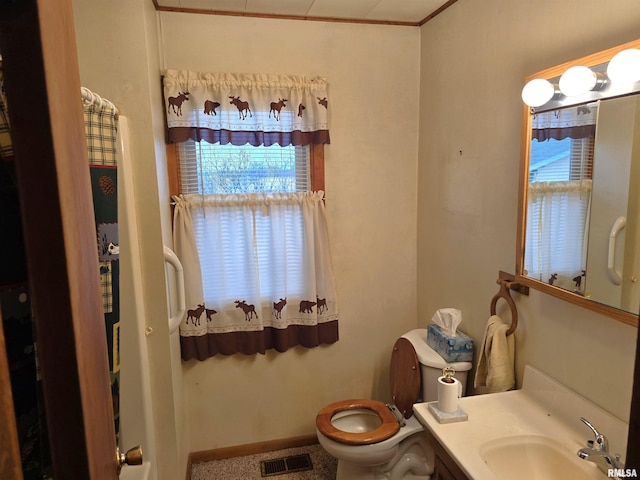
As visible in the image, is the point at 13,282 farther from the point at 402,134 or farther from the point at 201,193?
the point at 402,134

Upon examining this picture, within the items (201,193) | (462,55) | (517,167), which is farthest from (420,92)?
(201,193)

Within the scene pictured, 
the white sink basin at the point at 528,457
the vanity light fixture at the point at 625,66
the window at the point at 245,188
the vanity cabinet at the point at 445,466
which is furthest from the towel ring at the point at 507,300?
the window at the point at 245,188

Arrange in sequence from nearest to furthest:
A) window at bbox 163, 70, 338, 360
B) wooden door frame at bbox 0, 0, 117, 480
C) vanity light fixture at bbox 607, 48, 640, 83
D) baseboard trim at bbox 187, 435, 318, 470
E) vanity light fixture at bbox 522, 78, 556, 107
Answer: wooden door frame at bbox 0, 0, 117, 480
vanity light fixture at bbox 607, 48, 640, 83
vanity light fixture at bbox 522, 78, 556, 107
window at bbox 163, 70, 338, 360
baseboard trim at bbox 187, 435, 318, 470

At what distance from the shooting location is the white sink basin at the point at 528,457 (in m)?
1.30

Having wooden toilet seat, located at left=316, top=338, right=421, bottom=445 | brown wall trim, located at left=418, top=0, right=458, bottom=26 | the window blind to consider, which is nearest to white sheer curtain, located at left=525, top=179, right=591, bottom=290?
wooden toilet seat, located at left=316, top=338, right=421, bottom=445

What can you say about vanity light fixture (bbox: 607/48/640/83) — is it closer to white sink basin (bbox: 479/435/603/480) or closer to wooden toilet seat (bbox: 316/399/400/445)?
white sink basin (bbox: 479/435/603/480)

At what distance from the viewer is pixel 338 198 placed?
2.43 m

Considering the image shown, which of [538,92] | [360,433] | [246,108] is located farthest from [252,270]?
[538,92]

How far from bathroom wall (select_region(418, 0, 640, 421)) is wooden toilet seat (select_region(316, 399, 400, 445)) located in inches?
23.5

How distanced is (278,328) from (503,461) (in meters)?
1.34

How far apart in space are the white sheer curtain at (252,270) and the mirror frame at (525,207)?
3.53 feet

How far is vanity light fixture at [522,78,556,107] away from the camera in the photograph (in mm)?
1418

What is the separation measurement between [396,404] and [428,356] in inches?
14.6

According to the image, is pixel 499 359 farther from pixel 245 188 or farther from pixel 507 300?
pixel 245 188
